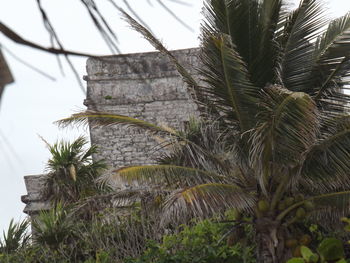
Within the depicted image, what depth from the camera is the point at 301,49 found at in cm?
880

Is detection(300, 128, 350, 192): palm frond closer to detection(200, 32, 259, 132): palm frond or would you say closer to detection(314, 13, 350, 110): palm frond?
detection(314, 13, 350, 110): palm frond

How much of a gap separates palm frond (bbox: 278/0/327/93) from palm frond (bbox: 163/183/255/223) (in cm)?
147

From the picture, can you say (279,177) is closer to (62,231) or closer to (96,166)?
(62,231)

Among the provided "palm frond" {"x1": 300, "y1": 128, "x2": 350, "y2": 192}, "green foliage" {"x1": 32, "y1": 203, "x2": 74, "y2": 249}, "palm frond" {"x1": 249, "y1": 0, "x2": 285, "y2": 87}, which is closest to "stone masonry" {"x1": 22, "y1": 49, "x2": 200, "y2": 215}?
"green foliage" {"x1": 32, "y1": 203, "x2": 74, "y2": 249}

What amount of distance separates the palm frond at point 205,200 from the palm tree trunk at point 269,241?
0.24 m

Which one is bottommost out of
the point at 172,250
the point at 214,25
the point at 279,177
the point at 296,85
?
the point at 172,250

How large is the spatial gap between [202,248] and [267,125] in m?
1.98

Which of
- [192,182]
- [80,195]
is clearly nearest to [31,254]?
[80,195]

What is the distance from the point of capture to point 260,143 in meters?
7.90

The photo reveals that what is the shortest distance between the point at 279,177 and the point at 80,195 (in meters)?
4.16

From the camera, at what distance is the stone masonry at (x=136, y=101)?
1414cm

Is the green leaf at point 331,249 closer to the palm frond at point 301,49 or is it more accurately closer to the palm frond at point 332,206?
the palm frond at point 332,206

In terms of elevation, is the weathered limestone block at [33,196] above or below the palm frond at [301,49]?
below

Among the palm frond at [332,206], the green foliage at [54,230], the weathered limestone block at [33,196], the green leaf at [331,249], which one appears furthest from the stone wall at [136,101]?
the green leaf at [331,249]
